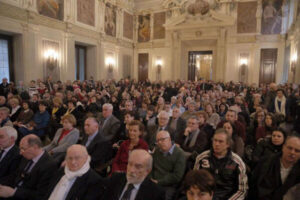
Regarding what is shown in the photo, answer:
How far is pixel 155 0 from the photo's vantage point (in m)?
18.4

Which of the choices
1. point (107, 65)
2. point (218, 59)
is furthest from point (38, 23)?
point (218, 59)

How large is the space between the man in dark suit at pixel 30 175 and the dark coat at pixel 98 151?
815 millimetres

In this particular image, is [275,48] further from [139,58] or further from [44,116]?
[44,116]

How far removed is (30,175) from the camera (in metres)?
2.51

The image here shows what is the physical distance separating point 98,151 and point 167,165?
1.23 m

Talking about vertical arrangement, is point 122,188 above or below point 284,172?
below

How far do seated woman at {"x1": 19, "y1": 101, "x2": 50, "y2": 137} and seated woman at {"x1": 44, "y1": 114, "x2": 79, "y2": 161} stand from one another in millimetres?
1527

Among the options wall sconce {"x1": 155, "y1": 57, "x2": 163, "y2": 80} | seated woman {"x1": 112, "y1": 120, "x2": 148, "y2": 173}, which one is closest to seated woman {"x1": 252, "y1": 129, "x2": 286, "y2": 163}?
seated woman {"x1": 112, "y1": 120, "x2": 148, "y2": 173}

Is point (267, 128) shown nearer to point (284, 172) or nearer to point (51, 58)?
point (284, 172)

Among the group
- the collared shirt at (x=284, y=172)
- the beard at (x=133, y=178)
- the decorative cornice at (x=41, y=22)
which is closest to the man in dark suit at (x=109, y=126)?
the beard at (x=133, y=178)

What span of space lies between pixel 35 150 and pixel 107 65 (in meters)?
14.1

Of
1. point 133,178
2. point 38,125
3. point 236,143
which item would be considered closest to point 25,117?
point 38,125

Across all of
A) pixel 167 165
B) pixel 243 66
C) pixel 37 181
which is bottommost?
pixel 37 181

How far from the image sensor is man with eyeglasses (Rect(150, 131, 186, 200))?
263 cm
